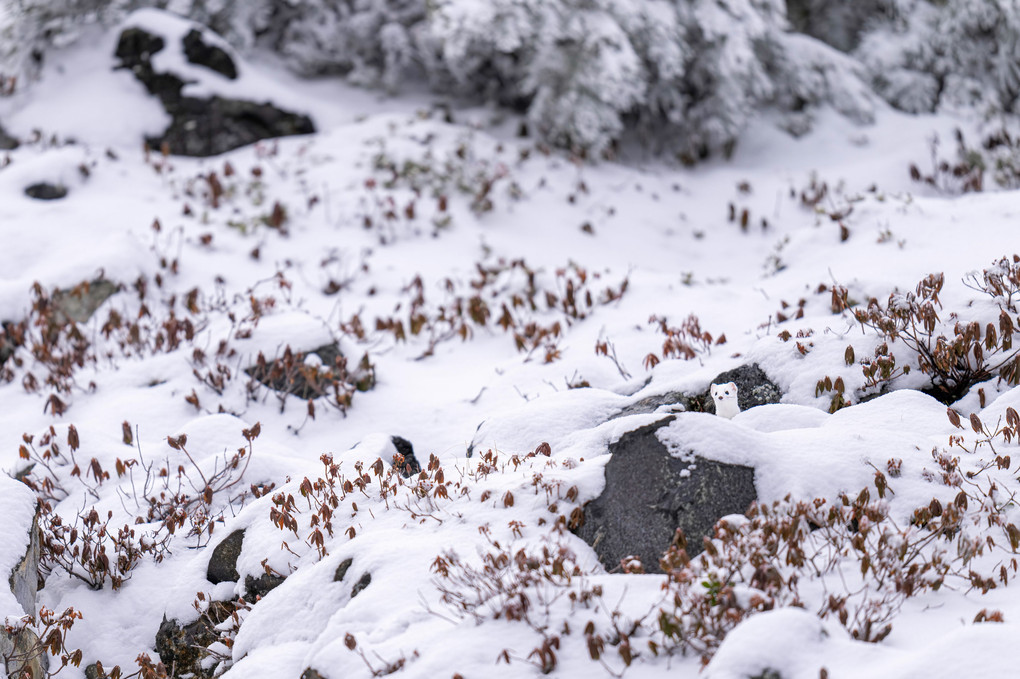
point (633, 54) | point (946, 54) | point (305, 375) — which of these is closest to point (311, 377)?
point (305, 375)

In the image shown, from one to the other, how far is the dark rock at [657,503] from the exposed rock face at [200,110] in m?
9.73

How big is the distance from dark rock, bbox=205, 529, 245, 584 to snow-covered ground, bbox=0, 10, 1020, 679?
0.08 meters

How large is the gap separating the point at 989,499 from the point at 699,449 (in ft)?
4.01

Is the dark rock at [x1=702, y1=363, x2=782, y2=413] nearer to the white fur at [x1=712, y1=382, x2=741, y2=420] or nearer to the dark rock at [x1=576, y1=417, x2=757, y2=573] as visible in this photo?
the white fur at [x1=712, y1=382, x2=741, y2=420]

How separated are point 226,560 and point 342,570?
94 centimetres

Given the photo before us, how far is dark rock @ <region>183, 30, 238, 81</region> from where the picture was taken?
37.8ft

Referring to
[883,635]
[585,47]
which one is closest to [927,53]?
[585,47]

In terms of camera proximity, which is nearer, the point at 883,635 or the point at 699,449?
the point at 883,635

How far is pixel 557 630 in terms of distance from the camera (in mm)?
2764

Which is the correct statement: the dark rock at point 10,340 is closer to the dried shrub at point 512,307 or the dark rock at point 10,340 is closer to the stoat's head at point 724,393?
the dried shrub at point 512,307

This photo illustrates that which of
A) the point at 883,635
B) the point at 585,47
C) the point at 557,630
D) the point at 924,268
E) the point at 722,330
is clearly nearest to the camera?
the point at 883,635

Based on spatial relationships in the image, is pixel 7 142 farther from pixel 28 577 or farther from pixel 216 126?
pixel 28 577

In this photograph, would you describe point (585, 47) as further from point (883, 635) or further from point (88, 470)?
point (883, 635)

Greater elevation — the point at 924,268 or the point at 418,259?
the point at 924,268
